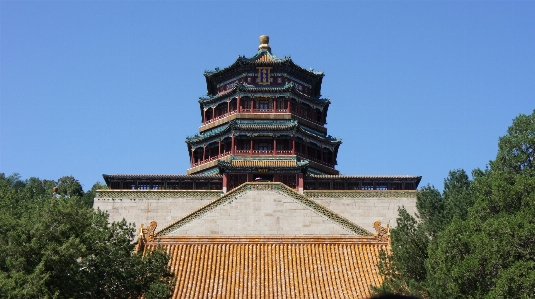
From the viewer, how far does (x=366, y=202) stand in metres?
45.8

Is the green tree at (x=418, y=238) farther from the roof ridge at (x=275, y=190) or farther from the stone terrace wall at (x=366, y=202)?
the stone terrace wall at (x=366, y=202)

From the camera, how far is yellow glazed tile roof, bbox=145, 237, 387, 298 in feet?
85.9

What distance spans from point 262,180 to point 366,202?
6532mm

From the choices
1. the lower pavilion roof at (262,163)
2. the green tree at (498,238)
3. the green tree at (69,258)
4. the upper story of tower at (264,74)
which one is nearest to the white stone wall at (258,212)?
the lower pavilion roof at (262,163)

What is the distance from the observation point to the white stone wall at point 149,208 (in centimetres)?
4491

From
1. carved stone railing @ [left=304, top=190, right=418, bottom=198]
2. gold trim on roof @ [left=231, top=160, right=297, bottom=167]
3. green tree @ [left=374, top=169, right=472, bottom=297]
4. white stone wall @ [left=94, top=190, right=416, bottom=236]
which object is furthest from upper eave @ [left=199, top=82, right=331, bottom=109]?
green tree @ [left=374, top=169, right=472, bottom=297]

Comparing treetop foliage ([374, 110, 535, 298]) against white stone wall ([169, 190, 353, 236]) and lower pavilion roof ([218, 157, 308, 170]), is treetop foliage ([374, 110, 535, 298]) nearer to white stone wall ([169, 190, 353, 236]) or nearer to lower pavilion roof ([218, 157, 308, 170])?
white stone wall ([169, 190, 353, 236])

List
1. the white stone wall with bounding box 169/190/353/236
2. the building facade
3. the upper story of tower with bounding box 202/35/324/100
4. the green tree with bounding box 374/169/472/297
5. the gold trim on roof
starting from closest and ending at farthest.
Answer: the green tree with bounding box 374/169/472/297
the white stone wall with bounding box 169/190/353/236
the building facade
the gold trim on roof
the upper story of tower with bounding box 202/35/324/100

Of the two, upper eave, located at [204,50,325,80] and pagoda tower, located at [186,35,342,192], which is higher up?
upper eave, located at [204,50,325,80]

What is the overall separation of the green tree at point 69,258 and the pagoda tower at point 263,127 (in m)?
24.1

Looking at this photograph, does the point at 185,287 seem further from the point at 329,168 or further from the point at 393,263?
the point at 329,168

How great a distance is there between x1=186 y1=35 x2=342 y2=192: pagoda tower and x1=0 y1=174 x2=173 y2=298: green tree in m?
24.1

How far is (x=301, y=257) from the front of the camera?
94.5 feet

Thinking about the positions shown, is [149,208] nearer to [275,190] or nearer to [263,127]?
[263,127]
